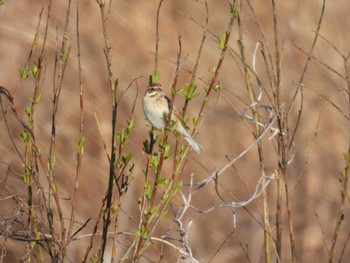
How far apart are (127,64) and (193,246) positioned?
6.06 feet

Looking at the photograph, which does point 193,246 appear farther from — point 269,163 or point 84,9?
point 84,9

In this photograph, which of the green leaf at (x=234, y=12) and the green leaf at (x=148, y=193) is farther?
the green leaf at (x=234, y=12)

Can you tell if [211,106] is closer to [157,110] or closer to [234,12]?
[157,110]

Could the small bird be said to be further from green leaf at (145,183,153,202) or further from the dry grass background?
the dry grass background

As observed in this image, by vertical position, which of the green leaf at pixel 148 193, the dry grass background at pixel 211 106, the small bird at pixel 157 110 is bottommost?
the green leaf at pixel 148 193

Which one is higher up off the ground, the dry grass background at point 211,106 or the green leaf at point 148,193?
the dry grass background at point 211,106

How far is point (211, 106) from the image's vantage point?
816 centimetres

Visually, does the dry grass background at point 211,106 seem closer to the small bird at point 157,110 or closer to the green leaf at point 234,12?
the small bird at point 157,110

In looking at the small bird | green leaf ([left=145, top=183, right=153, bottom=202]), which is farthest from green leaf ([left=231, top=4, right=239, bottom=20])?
green leaf ([left=145, top=183, right=153, bottom=202])

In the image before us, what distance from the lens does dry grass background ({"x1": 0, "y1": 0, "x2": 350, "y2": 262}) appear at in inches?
298

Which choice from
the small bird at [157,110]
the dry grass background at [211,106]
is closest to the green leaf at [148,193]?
the small bird at [157,110]

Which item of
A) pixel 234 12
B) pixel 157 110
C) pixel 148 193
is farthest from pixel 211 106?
pixel 148 193

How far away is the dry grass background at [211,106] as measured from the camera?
757 cm

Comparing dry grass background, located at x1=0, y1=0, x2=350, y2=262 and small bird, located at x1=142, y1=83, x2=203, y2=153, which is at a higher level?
dry grass background, located at x1=0, y1=0, x2=350, y2=262
